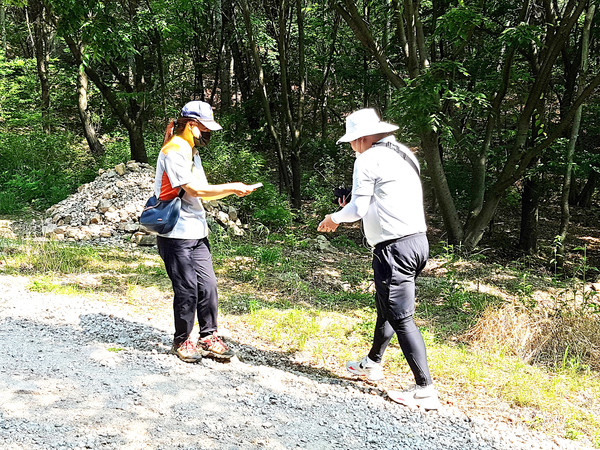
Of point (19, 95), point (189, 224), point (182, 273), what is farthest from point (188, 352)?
point (19, 95)

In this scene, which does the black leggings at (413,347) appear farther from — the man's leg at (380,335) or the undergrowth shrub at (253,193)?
the undergrowth shrub at (253,193)

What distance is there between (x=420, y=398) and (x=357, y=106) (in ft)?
61.0

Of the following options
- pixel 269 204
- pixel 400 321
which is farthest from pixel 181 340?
pixel 269 204

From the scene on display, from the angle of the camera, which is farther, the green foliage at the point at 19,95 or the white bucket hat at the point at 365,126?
the green foliage at the point at 19,95

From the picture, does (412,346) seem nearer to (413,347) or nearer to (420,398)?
(413,347)

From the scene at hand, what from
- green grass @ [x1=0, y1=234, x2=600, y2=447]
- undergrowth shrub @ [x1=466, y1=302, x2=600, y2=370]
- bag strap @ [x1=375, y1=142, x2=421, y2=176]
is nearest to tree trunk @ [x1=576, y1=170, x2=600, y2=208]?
green grass @ [x1=0, y1=234, x2=600, y2=447]

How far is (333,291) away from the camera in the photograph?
7164 mm

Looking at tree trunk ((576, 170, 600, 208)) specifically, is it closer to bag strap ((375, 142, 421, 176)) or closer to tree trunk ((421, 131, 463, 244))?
tree trunk ((421, 131, 463, 244))

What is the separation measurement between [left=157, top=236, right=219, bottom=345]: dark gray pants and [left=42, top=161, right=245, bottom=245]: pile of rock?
5909 mm

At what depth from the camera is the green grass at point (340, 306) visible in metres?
3.78

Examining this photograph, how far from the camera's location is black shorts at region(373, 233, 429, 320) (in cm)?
331

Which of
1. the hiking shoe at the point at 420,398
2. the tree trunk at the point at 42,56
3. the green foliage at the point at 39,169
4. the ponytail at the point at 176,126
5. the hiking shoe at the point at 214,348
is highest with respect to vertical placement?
the tree trunk at the point at 42,56

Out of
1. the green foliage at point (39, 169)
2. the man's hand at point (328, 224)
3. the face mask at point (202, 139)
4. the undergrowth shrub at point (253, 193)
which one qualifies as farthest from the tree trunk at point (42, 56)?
the man's hand at point (328, 224)

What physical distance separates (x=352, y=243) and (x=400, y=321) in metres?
8.35
